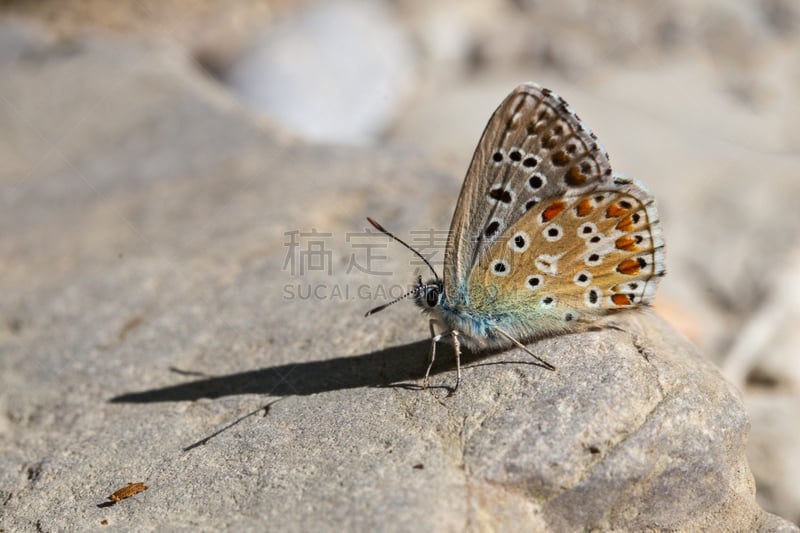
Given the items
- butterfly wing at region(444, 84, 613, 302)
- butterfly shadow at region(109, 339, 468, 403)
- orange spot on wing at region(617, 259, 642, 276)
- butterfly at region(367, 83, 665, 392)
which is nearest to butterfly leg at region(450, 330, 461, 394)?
butterfly at region(367, 83, 665, 392)

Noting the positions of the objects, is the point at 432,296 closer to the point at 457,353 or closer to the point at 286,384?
the point at 457,353

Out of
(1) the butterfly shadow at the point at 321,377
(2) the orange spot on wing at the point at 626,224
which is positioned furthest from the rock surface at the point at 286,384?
(2) the orange spot on wing at the point at 626,224

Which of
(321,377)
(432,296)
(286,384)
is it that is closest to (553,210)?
(432,296)

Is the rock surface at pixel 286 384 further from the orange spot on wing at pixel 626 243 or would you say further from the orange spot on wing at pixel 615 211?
the orange spot on wing at pixel 615 211

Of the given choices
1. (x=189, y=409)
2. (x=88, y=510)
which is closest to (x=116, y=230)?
(x=189, y=409)

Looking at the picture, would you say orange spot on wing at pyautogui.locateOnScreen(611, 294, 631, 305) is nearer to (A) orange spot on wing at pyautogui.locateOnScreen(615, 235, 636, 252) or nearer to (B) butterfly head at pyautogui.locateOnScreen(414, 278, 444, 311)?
(A) orange spot on wing at pyautogui.locateOnScreen(615, 235, 636, 252)

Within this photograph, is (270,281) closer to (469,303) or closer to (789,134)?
(469,303)
